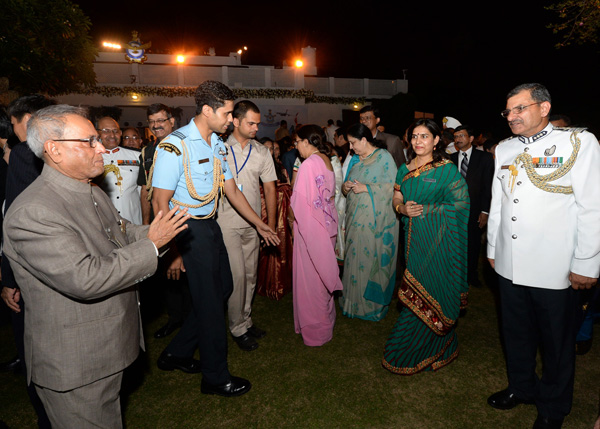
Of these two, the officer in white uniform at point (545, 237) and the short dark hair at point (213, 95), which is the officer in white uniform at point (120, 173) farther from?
the officer in white uniform at point (545, 237)

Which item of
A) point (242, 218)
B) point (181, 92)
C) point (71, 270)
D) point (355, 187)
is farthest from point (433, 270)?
point (181, 92)

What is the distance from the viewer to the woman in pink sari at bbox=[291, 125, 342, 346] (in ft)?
10.7

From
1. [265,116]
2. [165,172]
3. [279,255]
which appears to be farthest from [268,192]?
[265,116]

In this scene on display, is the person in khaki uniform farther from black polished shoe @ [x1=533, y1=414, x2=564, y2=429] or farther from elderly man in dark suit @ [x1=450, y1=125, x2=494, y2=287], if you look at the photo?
elderly man in dark suit @ [x1=450, y1=125, x2=494, y2=287]

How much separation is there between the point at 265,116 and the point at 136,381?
17.8 metres

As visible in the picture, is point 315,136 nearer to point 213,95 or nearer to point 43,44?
point 213,95

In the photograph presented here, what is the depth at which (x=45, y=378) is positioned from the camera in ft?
5.10

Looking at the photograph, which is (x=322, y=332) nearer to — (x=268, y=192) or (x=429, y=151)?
(x=268, y=192)

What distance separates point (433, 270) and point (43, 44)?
607cm

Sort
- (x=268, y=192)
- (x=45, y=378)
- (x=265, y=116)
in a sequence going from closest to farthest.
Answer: (x=45, y=378)
(x=268, y=192)
(x=265, y=116)

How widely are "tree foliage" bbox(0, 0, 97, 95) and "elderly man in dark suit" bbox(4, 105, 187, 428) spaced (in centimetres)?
455

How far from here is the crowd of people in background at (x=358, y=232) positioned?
218 centimetres

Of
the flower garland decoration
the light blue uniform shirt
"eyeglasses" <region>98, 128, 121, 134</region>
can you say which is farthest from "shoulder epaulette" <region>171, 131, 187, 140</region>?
the flower garland decoration

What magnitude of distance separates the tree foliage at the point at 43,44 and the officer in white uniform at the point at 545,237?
5.82 m
